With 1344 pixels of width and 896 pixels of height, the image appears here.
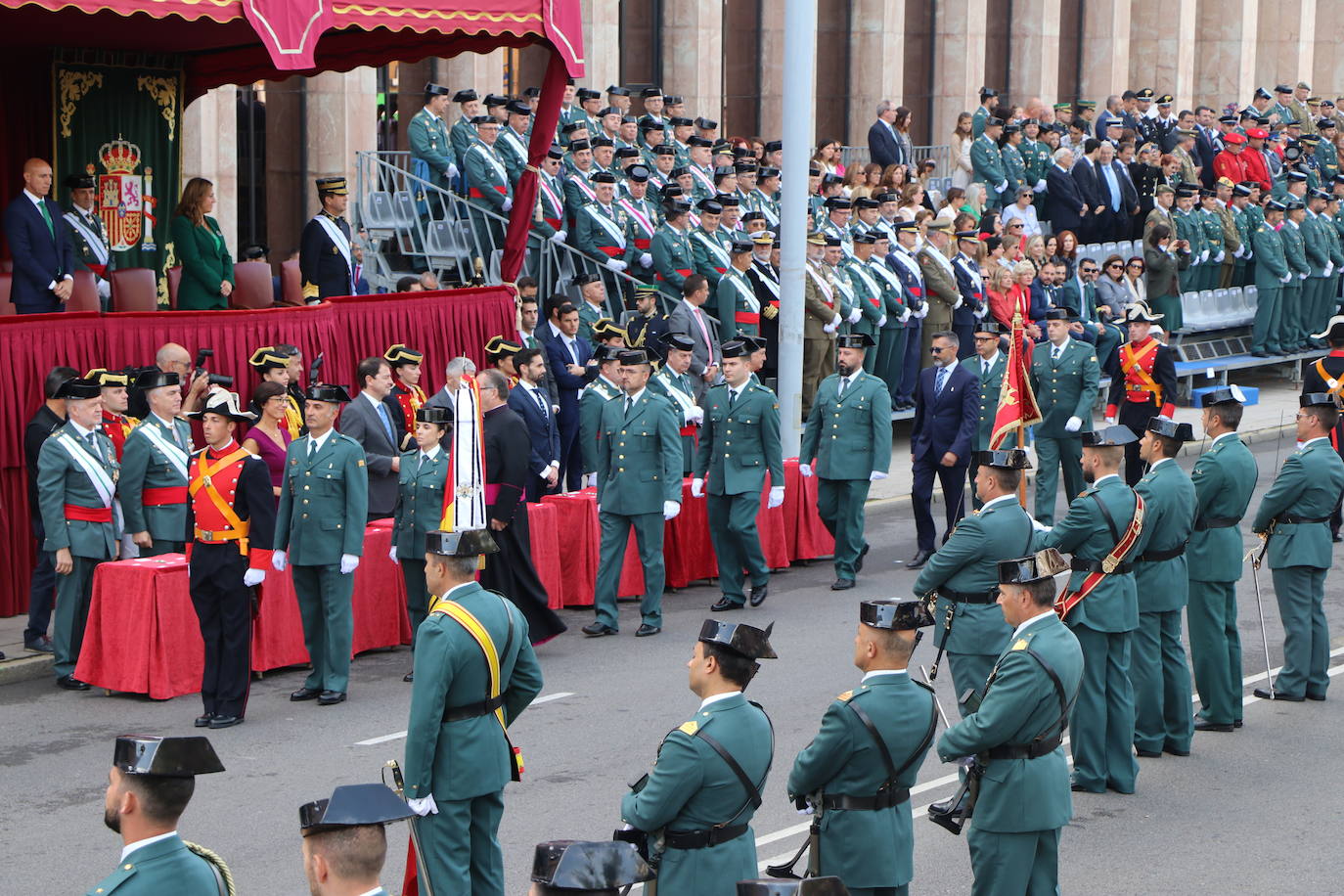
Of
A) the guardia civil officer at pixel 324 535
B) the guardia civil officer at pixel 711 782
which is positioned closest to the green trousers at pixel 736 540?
the guardia civil officer at pixel 324 535

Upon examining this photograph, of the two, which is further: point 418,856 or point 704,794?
point 418,856

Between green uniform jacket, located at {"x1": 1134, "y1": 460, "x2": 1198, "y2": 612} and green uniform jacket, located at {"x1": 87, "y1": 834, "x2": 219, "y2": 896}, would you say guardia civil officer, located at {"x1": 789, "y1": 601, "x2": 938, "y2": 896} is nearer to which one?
green uniform jacket, located at {"x1": 87, "y1": 834, "x2": 219, "y2": 896}

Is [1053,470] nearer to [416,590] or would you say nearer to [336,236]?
[336,236]

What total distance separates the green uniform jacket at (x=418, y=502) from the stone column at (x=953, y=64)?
2072cm

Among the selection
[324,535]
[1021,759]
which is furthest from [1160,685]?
[324,535]

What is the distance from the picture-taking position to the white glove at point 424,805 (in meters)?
7.22

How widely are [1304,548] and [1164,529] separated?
190 cm

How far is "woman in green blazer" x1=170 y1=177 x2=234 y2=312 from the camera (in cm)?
1508

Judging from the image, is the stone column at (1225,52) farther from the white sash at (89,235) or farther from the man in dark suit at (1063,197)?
the white sash at (89,235)

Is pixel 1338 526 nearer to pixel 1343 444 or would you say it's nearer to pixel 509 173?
→ pixel 1343 444

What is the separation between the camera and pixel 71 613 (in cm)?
1148

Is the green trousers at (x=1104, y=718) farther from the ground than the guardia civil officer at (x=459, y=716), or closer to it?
closer to it

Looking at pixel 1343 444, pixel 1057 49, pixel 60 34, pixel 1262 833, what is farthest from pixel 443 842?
pixel 1057 49

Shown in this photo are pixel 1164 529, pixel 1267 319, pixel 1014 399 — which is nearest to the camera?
pixel 1164 529
